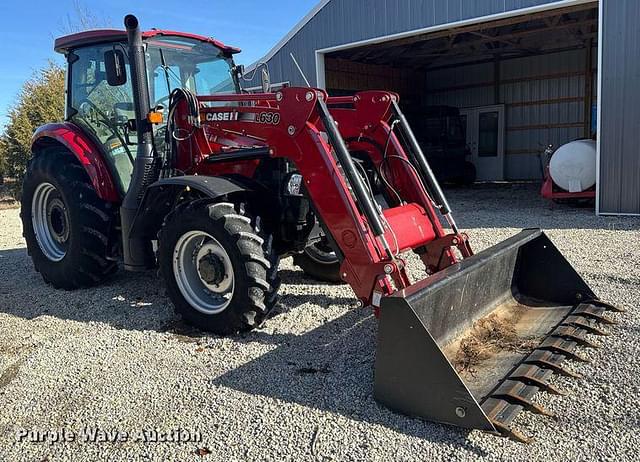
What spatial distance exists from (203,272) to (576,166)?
327 inches

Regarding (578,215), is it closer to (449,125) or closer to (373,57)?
(449,125)

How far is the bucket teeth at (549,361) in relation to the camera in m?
3.08

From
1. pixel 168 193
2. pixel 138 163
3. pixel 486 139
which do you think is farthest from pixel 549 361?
pixel 486 139

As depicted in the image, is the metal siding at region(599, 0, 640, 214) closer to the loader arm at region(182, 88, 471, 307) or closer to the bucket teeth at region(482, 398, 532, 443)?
the loader arm at region(182, 88, 471, 307)

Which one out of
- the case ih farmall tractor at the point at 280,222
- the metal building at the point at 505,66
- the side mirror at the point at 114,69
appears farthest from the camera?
the metal building at the point at 505,66

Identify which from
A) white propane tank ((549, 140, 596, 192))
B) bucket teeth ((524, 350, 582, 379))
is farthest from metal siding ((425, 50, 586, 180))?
bucket teeth ((524, 350, 582, 379))

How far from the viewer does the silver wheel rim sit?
13.5 feet

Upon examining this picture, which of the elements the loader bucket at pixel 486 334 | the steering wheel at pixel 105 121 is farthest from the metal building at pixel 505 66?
the steering wheel at pixel 105 121

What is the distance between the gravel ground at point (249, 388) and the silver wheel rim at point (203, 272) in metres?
0.27

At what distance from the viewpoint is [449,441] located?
264 cm

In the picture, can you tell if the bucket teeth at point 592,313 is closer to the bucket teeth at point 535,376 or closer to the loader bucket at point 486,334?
the loader bucket at point 486,334

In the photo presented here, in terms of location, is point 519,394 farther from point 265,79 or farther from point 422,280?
point 265,79

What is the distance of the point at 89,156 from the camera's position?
516cm

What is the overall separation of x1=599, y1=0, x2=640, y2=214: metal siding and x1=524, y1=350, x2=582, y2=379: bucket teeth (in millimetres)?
7081
